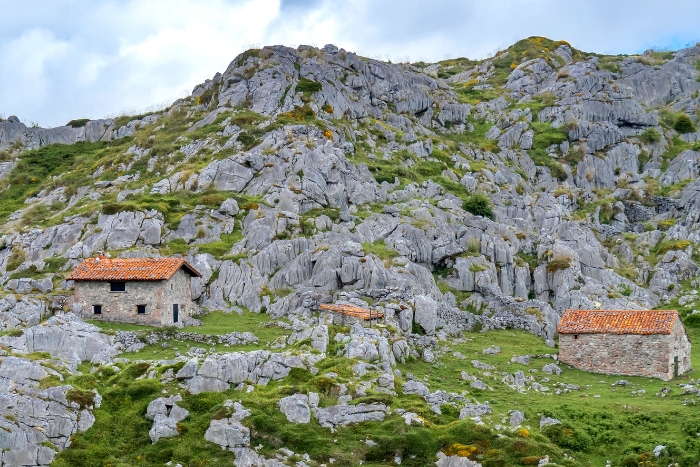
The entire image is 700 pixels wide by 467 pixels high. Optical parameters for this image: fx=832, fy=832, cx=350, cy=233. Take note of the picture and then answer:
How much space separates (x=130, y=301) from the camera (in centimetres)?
6694

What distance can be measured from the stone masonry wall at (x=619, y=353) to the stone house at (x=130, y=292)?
31240 millimetres

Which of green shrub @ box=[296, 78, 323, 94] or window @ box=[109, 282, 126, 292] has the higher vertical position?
green shrub @ box=[296, 78, 323, 94]

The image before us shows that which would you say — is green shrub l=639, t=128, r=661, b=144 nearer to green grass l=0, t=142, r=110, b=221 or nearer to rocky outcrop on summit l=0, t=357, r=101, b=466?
green grass l=0, t=142, r=110, b=221

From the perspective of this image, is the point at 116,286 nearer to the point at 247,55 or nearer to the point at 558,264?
the point at 558,264

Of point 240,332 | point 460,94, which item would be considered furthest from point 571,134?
point 240,332

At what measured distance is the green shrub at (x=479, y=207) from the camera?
321 feet

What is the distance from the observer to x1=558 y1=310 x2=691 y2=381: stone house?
60188mm

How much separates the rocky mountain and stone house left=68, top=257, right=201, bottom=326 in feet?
9.50

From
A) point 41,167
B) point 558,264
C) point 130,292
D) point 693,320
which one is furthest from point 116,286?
point 41,167

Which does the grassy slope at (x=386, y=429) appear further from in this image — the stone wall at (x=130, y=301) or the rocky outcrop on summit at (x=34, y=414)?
the stone wall at (x=130, y=301)

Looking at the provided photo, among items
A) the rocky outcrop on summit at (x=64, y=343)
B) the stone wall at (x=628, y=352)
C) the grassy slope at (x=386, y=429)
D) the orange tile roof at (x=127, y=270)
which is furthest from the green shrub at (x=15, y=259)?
the stone wall at (x=628, y=352)

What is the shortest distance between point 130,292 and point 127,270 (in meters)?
2.03

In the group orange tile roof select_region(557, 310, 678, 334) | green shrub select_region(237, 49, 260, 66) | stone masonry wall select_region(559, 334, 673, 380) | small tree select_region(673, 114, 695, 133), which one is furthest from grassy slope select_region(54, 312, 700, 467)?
small tree select_region(673, 114, 695, 133)

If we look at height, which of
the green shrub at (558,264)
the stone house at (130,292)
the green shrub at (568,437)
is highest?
the green shrub at (558,264)
